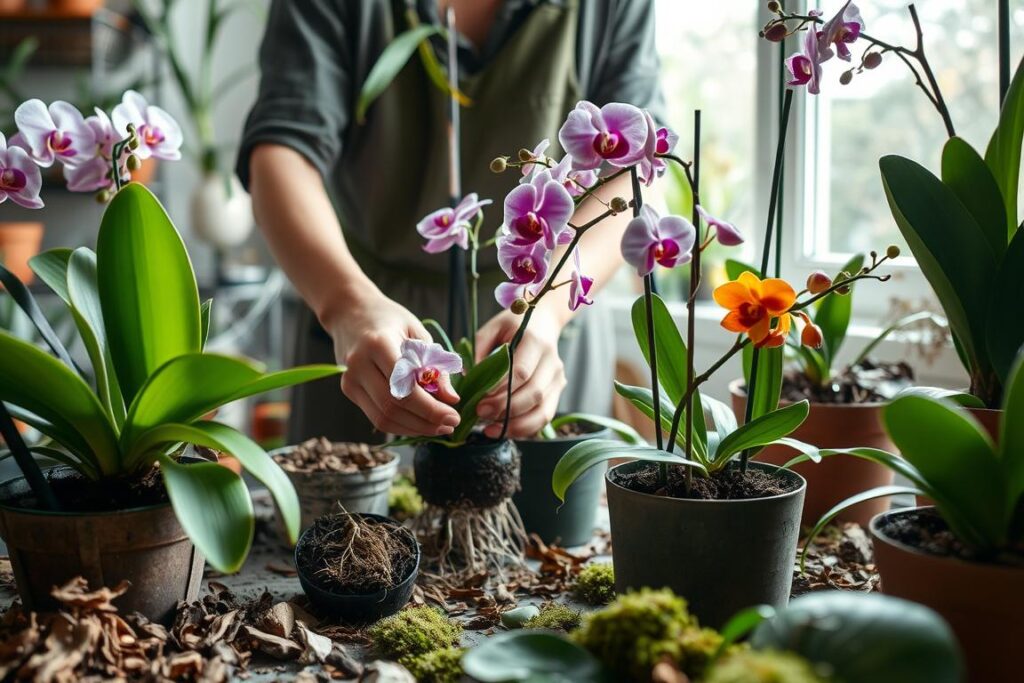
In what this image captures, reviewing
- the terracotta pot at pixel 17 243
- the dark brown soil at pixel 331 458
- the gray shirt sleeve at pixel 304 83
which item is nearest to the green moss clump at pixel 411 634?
the dark brown soil at pixel 331 458

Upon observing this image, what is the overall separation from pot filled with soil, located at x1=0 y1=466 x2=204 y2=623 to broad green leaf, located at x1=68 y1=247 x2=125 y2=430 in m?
0.06

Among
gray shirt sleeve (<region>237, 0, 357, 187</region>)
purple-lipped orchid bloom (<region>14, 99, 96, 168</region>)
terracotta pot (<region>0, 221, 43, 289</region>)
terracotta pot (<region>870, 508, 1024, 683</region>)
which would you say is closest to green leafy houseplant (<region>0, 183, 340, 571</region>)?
purple-lipped orchid bloom (<region>14, 99, 96, 168</region>)

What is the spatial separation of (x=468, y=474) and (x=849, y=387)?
1.74ft

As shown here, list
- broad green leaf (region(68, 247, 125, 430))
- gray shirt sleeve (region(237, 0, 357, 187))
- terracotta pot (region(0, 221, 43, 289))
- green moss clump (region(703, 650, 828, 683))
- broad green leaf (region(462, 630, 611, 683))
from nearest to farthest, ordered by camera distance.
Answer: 1. green moss clump (region(703, 650, 828, 683))
2. broad green leaf (region(462, 630, 611, 683))
3. broad green leaf (region(68, 247, 125, 430))
4. gray shirt sleeve (region(237, 0, 357, 187))
5. terracotta pot (region(0, 221, 43, 289))

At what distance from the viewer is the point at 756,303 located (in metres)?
0.65

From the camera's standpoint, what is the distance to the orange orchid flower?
64 cm

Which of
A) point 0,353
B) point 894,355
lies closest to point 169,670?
point 0,353

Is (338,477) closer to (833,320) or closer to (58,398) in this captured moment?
(58,398)

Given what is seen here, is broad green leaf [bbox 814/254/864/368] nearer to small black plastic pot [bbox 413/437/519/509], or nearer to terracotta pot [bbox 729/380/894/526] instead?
terracotta pot [bbox 729/380/894/526]

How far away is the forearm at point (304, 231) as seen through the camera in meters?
1.09

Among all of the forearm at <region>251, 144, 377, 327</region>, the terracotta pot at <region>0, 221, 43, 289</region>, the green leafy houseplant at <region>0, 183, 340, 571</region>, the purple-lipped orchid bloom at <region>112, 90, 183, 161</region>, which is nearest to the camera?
the green leafy houseplant at <region>0, 183, 340, 571</region>

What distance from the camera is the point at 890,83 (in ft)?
6.23

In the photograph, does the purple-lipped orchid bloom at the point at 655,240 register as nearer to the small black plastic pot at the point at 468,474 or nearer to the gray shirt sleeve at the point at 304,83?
the small black plastic pot at the point at 468,474

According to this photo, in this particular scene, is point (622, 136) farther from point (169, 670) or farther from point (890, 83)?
point (890, 83)
